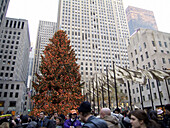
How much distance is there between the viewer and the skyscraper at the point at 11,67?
208 feet

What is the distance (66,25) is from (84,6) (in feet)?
99.2

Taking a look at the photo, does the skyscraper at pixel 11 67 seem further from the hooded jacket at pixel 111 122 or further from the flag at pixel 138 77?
the hooded jacket at pixel 111 122

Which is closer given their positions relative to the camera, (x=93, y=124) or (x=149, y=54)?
(x=93, y=124)

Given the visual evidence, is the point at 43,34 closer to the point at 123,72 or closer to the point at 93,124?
the point at 123,72

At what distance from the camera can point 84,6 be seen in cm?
11800

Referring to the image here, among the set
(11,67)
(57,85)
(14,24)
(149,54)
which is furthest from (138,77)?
(14,24)

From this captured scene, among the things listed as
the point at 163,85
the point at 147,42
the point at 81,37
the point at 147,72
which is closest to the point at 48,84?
the point at 147,72

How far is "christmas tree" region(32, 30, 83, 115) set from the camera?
50.5 ft

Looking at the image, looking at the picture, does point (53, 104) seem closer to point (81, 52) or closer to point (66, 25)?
point (81, 52)

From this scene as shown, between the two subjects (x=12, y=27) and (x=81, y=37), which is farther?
(x=81, y=37)

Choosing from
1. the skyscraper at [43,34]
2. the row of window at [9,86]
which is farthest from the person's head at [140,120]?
the skyscraper at [43,34]

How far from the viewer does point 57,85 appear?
636 inches

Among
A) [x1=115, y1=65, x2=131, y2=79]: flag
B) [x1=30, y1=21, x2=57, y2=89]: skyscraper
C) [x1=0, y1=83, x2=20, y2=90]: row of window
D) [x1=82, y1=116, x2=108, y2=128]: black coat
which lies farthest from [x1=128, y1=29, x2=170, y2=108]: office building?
[x1=30, y1=21, x2=57, y2=89]: skyscraper

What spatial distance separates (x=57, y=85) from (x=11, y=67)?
71017 mm
